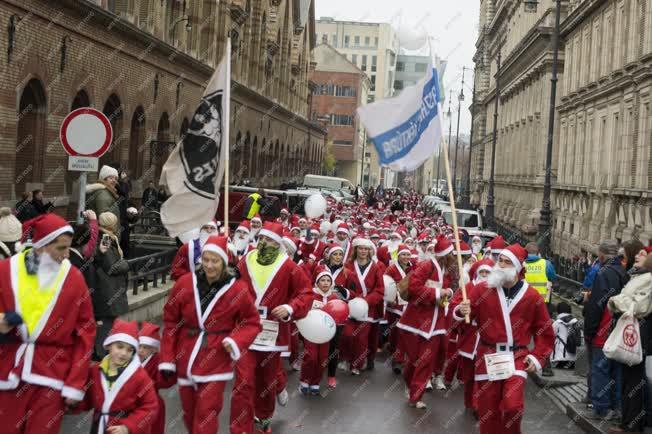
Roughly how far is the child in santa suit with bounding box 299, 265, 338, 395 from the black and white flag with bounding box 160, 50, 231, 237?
6.38 feet

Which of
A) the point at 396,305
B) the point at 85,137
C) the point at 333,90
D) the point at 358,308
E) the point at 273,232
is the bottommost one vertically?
the point at 396,305

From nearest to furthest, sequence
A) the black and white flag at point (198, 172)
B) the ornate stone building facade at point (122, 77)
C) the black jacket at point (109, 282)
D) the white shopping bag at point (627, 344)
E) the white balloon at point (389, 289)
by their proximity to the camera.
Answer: the white shopping bag at point (627, 344)
the black and white flag at point (198, 172)
the black jacket at point (109, 282)
the white balloon at point (389, 289)
the ornate stone building facade at point (122, 77)

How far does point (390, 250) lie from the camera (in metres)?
17.5

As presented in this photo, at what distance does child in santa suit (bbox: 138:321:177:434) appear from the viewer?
717 centimetres

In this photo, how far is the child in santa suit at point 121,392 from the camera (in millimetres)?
6582

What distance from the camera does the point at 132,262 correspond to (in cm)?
1524

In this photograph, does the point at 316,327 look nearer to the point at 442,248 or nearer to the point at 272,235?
the point at 442,248

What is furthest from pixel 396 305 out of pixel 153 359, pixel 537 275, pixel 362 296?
pixel 153 359

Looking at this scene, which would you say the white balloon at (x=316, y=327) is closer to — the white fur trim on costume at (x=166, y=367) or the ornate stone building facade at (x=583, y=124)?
the white fur trim on costume at (x=166, y=367)

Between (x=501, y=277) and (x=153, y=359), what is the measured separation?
3116mm

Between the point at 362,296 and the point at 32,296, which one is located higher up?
the point at 32,296

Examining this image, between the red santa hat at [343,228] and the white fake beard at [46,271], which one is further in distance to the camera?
the red santa hat at [343,228]

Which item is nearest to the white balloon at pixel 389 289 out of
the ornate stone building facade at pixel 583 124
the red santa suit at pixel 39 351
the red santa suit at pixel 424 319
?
the red santa suit at pixel 424 319

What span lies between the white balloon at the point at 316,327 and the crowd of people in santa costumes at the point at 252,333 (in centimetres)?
10
